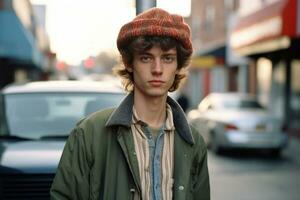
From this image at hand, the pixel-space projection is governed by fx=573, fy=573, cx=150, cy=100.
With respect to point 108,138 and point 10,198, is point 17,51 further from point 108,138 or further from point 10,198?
point 108,138

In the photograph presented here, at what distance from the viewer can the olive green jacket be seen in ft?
7.89

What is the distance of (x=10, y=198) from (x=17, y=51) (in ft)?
47.9

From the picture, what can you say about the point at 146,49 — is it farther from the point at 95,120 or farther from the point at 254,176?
the point at 254,176

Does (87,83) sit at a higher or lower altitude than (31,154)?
higher

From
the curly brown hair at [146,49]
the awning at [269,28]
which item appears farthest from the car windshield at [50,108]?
the awning at [269,28]

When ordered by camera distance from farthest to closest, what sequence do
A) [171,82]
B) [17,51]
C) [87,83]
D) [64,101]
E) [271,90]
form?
1. [271,90]
2. [17,51]
3. [87,83]
4. [64,101]
5. [171,82]

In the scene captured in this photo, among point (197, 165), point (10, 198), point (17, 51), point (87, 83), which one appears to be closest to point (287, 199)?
point (87, 83)

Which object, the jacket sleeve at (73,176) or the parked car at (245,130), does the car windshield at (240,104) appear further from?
the jacket sleeve at (73,176)

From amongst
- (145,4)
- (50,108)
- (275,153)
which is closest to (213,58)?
(275,153)

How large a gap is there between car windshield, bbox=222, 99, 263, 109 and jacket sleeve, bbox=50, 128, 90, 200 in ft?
39.5

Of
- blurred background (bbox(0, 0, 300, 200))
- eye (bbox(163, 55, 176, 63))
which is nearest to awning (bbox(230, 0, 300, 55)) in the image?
blurred background (bbox(0, 0, 300, 200))

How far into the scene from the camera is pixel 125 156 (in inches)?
94.8

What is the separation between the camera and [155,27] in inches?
95.3

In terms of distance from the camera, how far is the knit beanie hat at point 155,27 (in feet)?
7.95
